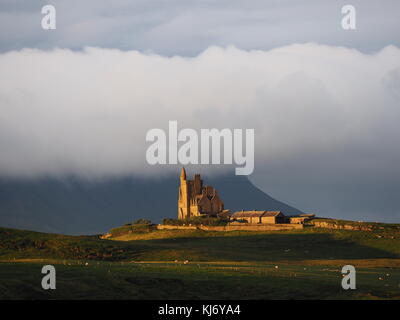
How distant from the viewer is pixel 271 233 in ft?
492

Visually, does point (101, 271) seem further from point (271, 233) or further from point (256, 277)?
point (271, 233)

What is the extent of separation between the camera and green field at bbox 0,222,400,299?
7375cm

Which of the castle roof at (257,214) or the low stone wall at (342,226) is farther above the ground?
the castle roof at (257,214)

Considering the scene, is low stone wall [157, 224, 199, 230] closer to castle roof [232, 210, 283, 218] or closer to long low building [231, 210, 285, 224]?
long low building [231, 210, 285, 224]

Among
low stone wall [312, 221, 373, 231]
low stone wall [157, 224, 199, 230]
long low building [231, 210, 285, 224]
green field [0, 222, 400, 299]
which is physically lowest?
green field [0, 222, 400, 299]

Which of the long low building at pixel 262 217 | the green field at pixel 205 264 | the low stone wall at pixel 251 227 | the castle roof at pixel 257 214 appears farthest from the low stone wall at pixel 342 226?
the castle roof at pixel 257 214

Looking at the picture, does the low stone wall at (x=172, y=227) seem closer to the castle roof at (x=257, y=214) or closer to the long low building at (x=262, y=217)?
the long low building at (x=262, y=217)

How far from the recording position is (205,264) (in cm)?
10194

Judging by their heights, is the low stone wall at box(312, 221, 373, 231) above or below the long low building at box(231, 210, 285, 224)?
below

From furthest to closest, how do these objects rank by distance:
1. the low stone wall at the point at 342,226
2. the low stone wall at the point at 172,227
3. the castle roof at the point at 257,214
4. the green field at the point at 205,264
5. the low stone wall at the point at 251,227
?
the castle roof at the point at 257,214 < the low stone wall at the point at 172,227 < the low stone wall at the point at 251,227 < the low stone wall at the point at 342,226 < the green field at the point at 205,264

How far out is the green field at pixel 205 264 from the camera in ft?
242

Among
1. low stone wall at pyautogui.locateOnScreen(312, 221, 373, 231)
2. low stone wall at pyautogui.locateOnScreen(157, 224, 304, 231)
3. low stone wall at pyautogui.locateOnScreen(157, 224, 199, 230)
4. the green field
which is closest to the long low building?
low stone wall at pyautogui.locateOnScreen(157, 224, 304, 231)
